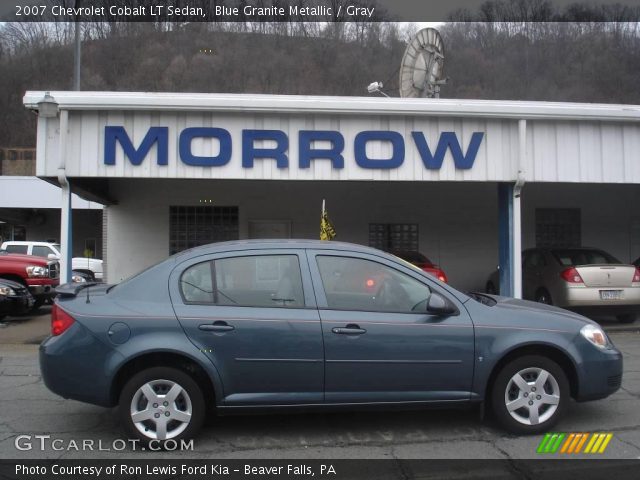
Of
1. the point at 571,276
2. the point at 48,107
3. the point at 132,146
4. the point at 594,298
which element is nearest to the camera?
the point at 48,107

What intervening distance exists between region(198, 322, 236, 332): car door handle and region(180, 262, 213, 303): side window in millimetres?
216

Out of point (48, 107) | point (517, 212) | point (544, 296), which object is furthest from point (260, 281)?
point (544, 296)

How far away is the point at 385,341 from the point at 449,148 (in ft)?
21.2

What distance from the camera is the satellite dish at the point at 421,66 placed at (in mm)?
14250

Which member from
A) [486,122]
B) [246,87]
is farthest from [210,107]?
[246,87]

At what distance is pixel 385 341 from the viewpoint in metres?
4.39

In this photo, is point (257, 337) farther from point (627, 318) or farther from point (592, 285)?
point (627, 318)

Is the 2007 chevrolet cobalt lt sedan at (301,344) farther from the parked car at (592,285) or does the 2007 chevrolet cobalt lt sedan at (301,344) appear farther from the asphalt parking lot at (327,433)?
the parked car at (592,285)

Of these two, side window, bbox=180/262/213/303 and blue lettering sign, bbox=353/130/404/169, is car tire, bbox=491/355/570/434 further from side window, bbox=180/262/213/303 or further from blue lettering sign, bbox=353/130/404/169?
blue lettering sign, bbox=353/130/404/169

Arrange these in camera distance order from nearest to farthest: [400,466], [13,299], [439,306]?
[400,466]
[439,306]
[13,299]

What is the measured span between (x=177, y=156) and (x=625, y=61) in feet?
91.3

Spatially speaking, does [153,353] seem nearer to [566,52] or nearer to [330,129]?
[330,129]

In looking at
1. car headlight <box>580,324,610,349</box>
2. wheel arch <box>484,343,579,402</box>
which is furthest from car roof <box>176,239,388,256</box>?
car headlight <box>580,324,610,349</box>

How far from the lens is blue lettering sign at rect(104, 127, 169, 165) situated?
31.7 feet
